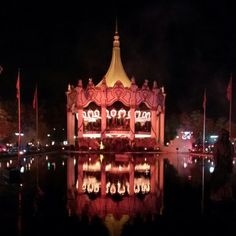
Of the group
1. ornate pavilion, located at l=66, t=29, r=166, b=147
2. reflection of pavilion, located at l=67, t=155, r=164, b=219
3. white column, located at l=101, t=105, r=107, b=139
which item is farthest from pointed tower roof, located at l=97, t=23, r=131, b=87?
reflection of pavilion, located at l=67, t=155, r=164, b=219

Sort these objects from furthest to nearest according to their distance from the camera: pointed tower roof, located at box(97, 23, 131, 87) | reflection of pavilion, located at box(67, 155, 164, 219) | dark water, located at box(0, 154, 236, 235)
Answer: pointed tower roof, located at box(97, 23, 131, 87) → reflection of pavilion, located at box(67, 155, 164, 219) → dark water, located at box(0, 154, 236, 235)

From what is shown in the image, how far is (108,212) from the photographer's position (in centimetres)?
1462

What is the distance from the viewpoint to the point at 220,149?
1744 centimetres

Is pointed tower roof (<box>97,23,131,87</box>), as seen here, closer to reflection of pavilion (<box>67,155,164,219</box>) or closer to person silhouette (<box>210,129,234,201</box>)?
reflection of pavilion (<box>67,155,164,219</box>)

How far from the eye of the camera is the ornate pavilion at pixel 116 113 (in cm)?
6162

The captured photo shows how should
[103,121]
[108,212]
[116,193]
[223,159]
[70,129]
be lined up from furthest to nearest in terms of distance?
1. [70,129]
2. [103,121]
3. [116,193]
4. [223,159]
5. [108,212]

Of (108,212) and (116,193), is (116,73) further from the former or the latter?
(108,212)

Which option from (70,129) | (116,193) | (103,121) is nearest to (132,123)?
(103,121)

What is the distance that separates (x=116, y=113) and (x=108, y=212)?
4839cm

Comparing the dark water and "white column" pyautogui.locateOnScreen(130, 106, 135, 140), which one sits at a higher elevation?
"white column" pyautogui.locateOnScreen(130, 106, 135, 140)

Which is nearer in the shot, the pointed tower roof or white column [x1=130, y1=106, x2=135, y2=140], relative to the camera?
white column [x1=130, y1=106, x2=135, y2=140]

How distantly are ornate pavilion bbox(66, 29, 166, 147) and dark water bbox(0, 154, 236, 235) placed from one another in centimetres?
4018

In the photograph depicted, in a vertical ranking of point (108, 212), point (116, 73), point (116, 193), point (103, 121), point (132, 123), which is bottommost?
point (116, 193)

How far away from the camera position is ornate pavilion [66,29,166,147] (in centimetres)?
6162
